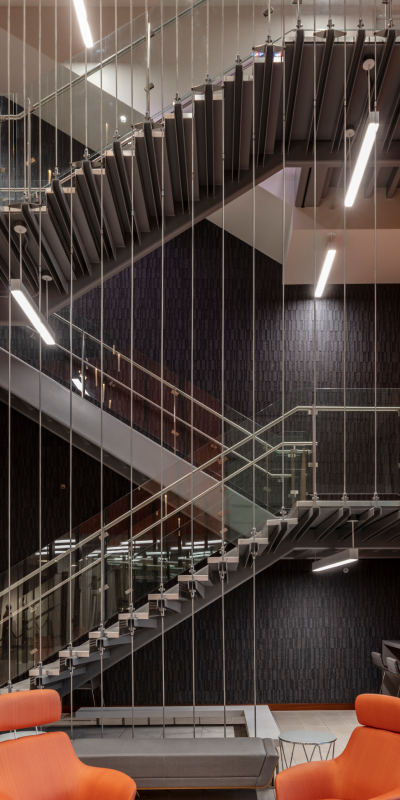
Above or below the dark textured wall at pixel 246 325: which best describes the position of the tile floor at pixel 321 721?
below

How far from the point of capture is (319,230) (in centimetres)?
680

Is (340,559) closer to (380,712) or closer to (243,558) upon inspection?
(243,558)

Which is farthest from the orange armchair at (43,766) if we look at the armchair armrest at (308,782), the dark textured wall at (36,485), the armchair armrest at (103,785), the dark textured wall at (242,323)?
the dark textured wall at (242,323)

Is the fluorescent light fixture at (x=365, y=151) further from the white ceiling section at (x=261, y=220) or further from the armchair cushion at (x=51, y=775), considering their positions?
the armchair cushion at (x=51, y=775)

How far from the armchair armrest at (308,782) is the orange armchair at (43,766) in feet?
2.99

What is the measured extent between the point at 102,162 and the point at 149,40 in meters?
1.33

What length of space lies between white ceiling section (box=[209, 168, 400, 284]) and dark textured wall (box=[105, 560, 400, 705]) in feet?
13.5

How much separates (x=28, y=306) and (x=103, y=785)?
337 cm

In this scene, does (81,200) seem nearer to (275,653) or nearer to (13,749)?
(13,749)

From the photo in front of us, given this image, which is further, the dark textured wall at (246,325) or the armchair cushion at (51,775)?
the dark textured wall at (246,325)

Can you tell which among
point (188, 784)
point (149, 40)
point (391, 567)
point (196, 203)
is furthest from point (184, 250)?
point (188, 784)

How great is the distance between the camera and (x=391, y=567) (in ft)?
29.4

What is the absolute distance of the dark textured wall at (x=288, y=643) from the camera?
8695 millimetres

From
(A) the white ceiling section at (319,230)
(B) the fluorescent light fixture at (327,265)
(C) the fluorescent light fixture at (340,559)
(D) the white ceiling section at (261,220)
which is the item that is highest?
(D) the white ceiling section at (261,220)
